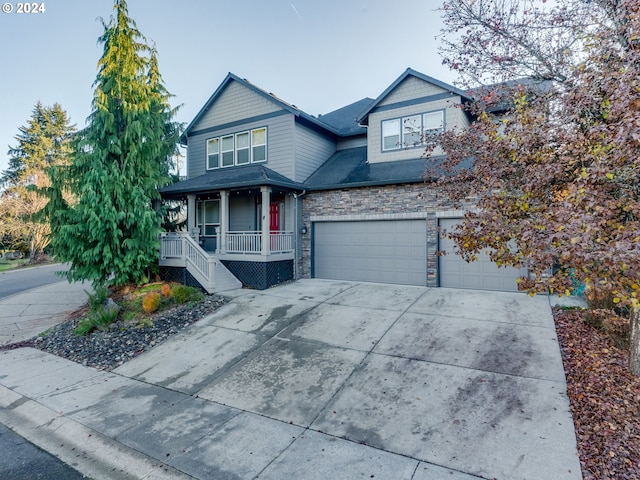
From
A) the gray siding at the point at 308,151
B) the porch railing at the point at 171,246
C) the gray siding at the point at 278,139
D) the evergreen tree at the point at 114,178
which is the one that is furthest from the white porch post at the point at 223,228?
the gray siding at the point at 308,151

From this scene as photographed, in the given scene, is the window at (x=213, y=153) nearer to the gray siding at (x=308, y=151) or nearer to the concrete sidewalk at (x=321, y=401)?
the gray siding at (x=308, y=151)

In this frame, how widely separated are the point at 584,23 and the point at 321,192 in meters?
8.53

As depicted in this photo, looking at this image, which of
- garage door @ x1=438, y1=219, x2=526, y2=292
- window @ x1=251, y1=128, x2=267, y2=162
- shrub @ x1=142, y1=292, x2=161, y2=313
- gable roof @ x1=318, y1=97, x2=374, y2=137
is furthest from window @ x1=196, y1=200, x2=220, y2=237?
garage door @ x1=438, y1=219, x2=526, y2=292

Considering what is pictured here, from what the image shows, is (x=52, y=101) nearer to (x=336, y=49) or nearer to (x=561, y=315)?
(x=336, y=49)

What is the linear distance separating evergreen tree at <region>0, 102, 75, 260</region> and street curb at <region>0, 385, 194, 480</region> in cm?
2023

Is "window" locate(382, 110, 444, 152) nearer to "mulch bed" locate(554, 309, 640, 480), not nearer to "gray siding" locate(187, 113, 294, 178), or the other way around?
"gray siding" locate(187, 113, 294, 178)

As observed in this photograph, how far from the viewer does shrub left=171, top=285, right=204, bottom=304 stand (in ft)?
32.0

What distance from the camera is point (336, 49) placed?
50.4ft

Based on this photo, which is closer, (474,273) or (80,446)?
(80,446)

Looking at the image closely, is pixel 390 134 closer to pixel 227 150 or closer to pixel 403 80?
pixel 403 80

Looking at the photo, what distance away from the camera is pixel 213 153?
49.1ft

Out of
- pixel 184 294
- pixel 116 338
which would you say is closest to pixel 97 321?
pixel 116 338

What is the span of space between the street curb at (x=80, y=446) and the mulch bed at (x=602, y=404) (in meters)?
4.02

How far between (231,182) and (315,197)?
3018 millimetres
